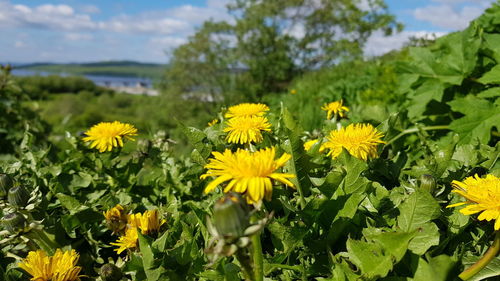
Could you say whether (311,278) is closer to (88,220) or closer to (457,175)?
(457,175)

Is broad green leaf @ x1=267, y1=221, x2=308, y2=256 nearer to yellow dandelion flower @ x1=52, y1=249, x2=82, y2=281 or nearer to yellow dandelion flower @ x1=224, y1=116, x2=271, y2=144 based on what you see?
yellow dandelion flower @ x1=224, y1=116, x2=271, y2=144

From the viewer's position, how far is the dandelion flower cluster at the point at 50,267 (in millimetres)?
1020

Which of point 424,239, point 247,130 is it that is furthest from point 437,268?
point 247,130

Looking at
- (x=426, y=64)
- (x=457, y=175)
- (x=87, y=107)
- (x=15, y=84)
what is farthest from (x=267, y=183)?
(x=87, y=107)

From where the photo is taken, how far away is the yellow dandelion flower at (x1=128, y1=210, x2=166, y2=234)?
1148 millimetres

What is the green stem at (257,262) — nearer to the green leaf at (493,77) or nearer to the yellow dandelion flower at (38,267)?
the yellow dandelion flower at (38,267)

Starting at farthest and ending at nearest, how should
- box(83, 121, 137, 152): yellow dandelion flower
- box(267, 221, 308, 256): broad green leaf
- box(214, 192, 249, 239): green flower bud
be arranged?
box(83, 121, 137, 152): yellow dandelion flower < box(267, 221, 308, 256): broad green leaf < box(214, 192, 249, 239): green flower bud

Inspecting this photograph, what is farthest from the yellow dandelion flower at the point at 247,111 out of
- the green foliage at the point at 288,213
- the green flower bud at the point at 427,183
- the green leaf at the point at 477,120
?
the green leaf at the point at 477,120

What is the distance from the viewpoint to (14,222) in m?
1.07

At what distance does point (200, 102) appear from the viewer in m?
24.5

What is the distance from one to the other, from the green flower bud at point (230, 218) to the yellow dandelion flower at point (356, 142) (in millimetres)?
561

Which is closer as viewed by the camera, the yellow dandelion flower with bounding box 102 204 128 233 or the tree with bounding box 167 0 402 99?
the yellow dandelion flower with bounding box 102 204 128 233

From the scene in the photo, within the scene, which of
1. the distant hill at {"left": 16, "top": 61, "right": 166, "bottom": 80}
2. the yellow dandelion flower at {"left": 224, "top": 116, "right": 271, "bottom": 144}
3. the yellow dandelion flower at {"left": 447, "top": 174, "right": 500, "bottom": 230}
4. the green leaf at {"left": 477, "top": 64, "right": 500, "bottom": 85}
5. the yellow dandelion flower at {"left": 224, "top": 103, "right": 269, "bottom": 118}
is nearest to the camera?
the yellow dandelion flower at {"left": 447, "top": 174, "right": 500, "bottom": 230}

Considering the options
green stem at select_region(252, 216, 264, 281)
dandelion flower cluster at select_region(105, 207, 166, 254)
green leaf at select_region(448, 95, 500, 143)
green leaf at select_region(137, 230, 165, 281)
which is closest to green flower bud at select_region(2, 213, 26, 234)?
dandelion flower cluster at select_region(105, 207, 166, 254)
